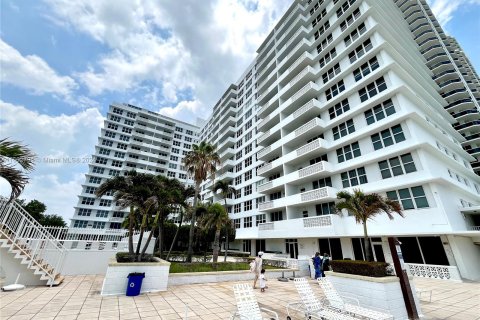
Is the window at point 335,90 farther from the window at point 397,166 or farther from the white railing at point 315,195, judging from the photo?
the white railing at point 315,195

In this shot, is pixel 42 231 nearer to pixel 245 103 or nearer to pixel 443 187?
pixel 443 187

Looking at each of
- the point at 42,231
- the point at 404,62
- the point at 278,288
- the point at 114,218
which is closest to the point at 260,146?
the point at 404,62

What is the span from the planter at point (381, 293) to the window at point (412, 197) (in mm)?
11826

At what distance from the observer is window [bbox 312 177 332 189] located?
23.9m

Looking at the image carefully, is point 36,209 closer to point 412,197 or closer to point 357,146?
point 357,146

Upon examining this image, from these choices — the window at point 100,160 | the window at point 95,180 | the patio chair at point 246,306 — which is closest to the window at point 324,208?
the patio chair at point 246,306

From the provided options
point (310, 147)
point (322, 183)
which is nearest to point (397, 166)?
point (322, 183)

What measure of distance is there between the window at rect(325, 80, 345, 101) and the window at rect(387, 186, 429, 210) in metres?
13.4

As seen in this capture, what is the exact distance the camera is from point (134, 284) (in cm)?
970

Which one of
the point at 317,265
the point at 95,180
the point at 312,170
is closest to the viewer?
the point at 317,265

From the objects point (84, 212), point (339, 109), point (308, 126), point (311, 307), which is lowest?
point (311, 307)

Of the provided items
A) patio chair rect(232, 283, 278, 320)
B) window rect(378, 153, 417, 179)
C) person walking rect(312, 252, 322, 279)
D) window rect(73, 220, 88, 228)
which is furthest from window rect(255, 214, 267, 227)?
window rect(73, 220, 88, 228)

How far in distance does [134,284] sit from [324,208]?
1960cm

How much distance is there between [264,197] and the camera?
33750 millimetres
